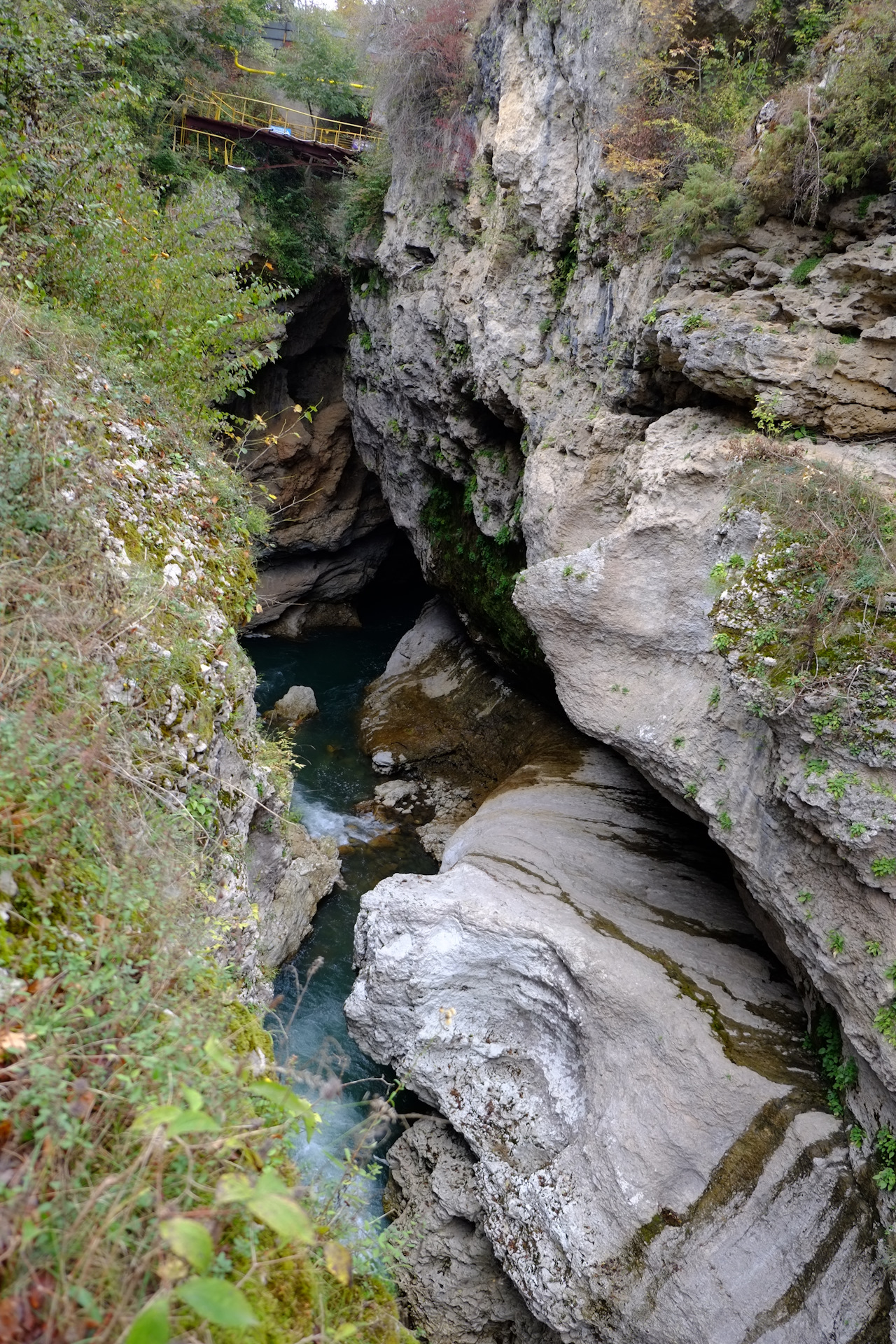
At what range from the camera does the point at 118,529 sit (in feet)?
16.9

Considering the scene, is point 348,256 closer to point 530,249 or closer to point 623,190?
point 530,249

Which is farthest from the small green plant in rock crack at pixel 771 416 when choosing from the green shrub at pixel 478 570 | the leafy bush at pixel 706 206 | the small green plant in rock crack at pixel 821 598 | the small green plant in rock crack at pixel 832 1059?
the small green plant in rock crack at pixel 832 1059

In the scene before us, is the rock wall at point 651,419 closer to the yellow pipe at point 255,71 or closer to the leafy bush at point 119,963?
the leafy bush at point 119,963

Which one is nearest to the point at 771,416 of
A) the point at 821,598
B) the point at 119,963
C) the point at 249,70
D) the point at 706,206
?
the point at 821,598

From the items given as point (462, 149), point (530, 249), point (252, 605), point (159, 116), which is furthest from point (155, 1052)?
point (159, 116)

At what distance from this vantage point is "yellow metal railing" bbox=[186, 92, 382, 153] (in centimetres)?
1733

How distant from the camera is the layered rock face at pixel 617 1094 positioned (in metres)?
5.37

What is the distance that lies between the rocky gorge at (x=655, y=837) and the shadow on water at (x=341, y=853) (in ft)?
3.03

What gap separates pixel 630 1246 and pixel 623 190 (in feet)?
34.6

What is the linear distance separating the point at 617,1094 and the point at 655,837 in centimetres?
336

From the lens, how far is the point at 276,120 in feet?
61.0

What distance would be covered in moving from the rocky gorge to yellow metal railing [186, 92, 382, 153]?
820cm

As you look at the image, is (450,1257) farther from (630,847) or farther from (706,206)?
(706,206)

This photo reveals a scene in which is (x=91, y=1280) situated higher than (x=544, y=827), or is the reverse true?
(x=91, y=1280)
